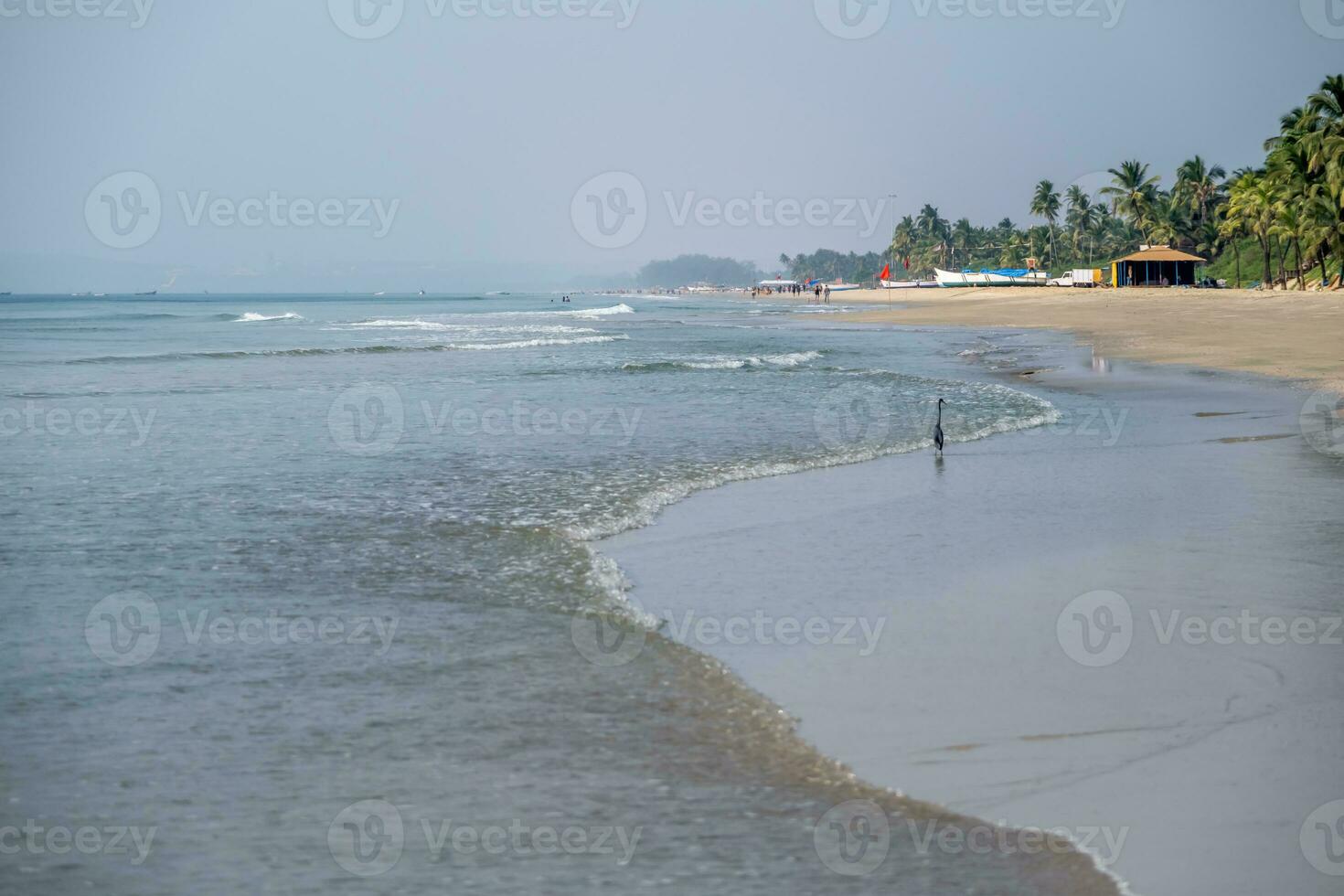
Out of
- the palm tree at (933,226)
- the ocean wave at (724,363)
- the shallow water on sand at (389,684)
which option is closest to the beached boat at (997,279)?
the palm tree at (933,226)

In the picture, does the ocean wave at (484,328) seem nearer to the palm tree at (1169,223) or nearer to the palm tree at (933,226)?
the palm tree at (1169,223)

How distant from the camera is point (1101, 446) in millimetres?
15258

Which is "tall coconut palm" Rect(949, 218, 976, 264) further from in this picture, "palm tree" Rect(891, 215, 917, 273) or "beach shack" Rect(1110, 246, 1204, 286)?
"beach shack" Rect(1110, 246, 1204, 286)

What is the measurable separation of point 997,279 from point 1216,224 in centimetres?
2992

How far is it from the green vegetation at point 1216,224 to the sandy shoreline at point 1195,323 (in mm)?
5120

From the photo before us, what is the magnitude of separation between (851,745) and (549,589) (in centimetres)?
343

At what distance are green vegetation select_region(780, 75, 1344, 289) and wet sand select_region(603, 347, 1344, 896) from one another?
47345 mm

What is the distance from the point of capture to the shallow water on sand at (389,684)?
441cm

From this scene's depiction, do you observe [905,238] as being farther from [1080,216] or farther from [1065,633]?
[1065,633]

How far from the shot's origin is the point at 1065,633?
23.2ft

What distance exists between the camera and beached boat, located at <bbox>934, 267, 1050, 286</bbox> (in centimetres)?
11568

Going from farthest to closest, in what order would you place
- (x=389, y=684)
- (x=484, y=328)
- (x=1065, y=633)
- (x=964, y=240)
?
(x=964, y=240) < (x=484, y=328) < (x=1065, y=633) < (x=389, y=684)

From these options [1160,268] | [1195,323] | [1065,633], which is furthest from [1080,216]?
[1065,633]

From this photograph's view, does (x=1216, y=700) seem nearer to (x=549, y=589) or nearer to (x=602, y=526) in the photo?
(x=549, y=589)
